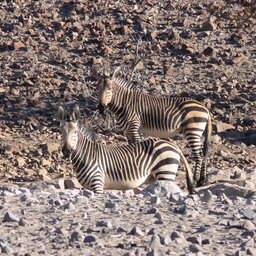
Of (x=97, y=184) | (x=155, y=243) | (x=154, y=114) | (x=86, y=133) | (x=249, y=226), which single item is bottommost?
(x=155, y=243)

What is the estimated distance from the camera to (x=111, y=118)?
1888 centimetres

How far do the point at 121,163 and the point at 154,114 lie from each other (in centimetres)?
349

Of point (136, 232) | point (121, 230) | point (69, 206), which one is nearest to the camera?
point (136, 232)

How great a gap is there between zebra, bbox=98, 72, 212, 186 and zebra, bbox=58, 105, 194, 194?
266cm

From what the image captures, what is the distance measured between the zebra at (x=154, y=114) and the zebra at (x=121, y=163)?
2.66 m

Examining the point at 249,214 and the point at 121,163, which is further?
the point at 121,163

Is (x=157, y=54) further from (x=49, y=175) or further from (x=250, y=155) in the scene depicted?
(x=49, y=175)

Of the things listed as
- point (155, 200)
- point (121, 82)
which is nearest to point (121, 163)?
point (155, 200)

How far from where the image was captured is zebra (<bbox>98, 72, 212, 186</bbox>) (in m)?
16.8

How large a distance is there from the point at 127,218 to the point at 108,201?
0.87m

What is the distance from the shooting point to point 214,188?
41.7 ft

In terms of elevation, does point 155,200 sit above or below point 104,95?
below

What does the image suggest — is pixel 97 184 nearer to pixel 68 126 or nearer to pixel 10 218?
pixel 68 126

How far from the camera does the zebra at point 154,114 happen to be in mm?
16828
